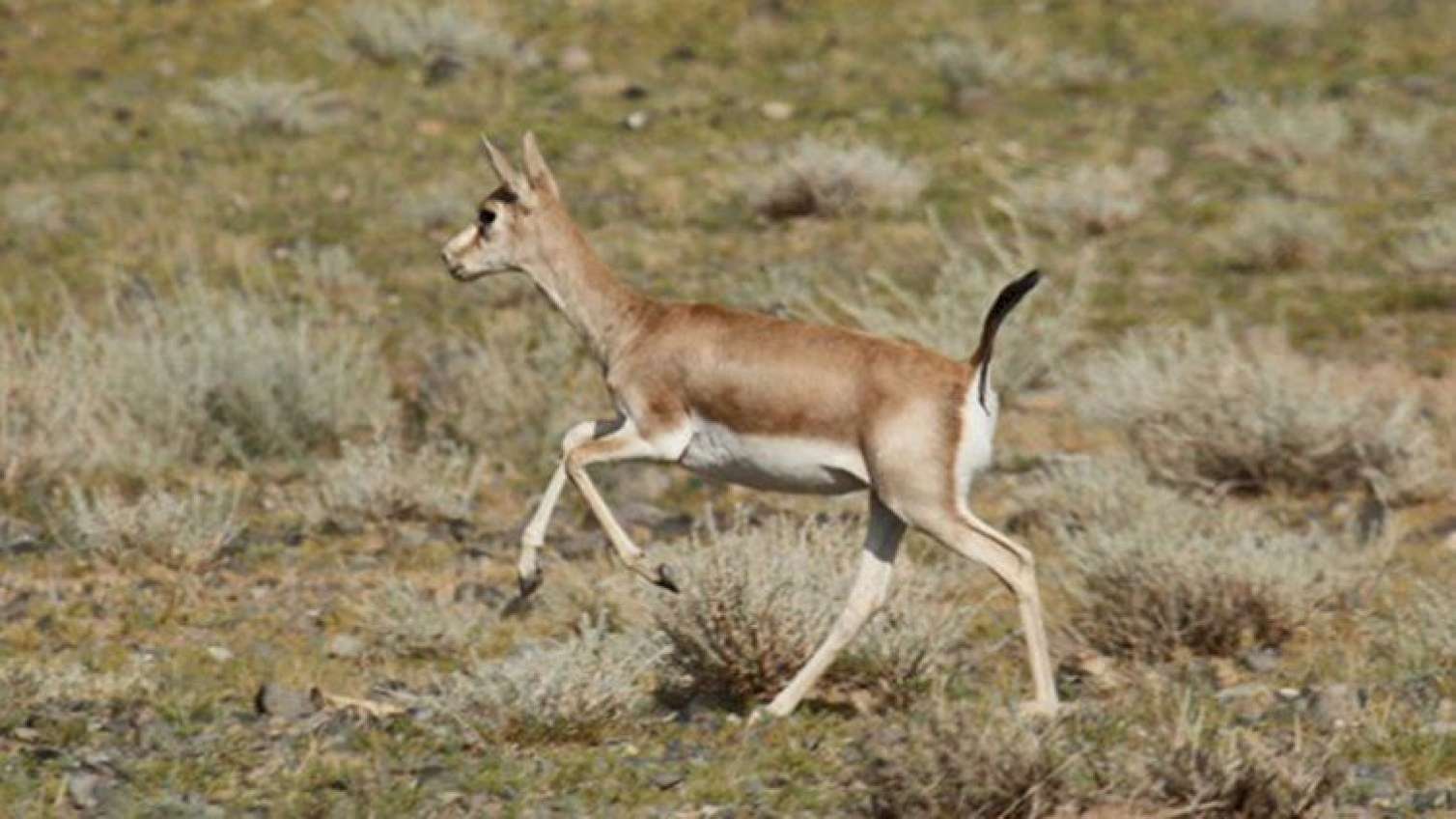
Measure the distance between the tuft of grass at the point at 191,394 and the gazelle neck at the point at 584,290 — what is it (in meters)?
4.15

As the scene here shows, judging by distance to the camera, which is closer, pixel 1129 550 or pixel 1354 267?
pixel 1129 550

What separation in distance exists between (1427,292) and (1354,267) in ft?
3.48

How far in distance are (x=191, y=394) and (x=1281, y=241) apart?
25.4ft

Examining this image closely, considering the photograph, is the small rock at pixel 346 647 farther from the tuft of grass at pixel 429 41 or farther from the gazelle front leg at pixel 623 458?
the tuft of grass at pixel 429 41

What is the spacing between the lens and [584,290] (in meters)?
9.66

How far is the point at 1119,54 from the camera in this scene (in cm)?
2428

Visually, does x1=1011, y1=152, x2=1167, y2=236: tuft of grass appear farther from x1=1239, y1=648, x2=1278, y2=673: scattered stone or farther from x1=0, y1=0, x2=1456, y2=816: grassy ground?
x1=1239, y1=648, x2=1278, y2=673: scattered stone

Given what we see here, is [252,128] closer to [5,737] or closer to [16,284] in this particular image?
[16,284]

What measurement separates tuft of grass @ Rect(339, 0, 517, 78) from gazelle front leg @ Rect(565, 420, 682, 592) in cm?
1447

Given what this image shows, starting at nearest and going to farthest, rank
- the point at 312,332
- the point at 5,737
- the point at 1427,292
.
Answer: the point at 5,737
the point at 312,332
the point at 1427,292

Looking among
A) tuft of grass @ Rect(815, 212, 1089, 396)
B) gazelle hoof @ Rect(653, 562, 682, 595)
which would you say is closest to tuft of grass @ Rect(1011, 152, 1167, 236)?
tuft of grass @ Rect(815, 212, 1089, 396)

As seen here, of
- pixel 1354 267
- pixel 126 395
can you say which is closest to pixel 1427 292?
pixel 1354 267

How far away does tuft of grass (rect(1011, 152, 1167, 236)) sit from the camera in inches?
742

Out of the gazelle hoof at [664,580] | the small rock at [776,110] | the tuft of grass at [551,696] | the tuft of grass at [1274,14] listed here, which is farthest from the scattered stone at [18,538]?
the tuft of grass at [1274,14]
